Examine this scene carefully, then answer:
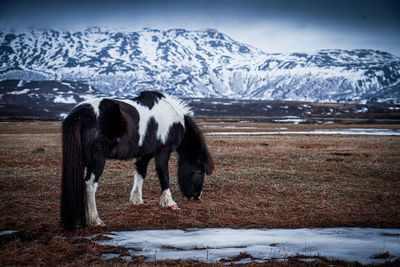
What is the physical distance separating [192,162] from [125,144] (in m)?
2.72

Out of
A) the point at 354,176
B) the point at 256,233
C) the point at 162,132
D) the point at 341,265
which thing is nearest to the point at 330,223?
the point at 256,233

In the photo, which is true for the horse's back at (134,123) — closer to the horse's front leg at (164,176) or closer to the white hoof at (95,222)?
the horse's front leg at (164,176)

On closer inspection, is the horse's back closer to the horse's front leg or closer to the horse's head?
the horse's front leg

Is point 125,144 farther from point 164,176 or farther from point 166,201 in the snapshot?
point 166,201

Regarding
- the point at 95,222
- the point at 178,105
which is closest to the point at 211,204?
the point at 178,105

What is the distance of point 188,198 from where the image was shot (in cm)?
941

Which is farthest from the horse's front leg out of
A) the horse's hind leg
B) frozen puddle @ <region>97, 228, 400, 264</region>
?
frozen puddle @ <region>97, 228, 400, 264</region>

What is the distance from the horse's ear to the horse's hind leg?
1121 millimetres

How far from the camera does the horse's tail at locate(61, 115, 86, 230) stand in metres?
6.38

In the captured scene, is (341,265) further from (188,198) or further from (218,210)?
(188,198)

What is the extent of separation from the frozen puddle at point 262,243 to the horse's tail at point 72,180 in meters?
0.83

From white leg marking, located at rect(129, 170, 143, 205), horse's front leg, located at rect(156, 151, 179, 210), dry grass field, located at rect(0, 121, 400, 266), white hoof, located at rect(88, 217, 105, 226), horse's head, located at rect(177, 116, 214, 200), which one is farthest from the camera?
horse's head, located at rect(177, 116, 214, 200)

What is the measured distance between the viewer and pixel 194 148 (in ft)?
31.3

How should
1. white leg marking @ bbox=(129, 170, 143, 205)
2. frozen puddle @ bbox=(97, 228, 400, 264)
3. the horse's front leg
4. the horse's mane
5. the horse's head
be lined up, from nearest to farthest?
frozen puddle @ bbox=(97, 228, 400, 264) → the horse's front leg → white leg marking @ bbox=(129, 170, 143, 205) → the horse's mane → the horse's head
